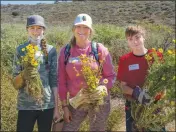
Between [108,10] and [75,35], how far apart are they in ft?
114

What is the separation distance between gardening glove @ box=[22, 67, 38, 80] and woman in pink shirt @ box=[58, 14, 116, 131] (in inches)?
13.4

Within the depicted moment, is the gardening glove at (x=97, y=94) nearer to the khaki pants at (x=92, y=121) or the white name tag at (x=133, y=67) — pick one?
the khaki pants at (x=92, y=121)

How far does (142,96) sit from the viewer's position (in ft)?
9.53

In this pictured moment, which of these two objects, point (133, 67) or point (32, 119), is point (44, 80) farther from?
point (133, 67)

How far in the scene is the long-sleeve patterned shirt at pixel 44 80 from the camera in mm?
3242

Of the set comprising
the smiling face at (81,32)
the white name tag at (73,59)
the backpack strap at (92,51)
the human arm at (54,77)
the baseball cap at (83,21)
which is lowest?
the human arm at (54,77)

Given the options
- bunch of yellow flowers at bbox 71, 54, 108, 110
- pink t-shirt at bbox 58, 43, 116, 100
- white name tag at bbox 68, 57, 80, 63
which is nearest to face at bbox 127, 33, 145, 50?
pink t-shirt at bbox 58, 43, 116, 100

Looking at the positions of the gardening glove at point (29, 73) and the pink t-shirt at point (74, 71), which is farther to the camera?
the pink t-shirt at point (74, 71)

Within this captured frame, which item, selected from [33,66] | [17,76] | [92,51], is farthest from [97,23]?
[33,66]

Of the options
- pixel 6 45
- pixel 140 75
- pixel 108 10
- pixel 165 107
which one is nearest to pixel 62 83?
pixel 140 75

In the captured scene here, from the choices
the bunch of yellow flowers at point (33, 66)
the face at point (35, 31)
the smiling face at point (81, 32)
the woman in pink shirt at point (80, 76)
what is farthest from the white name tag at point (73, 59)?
the face at point (35, 31)

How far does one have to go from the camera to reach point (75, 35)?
3.26m

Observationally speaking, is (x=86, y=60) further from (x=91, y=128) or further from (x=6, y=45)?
(x=6, y=45)

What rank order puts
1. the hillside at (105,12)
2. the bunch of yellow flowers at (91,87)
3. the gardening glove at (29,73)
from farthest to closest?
the hillside at (105,12)
the gardening glove at (29,73)
the bunch of yellow flowers at (91,87)
